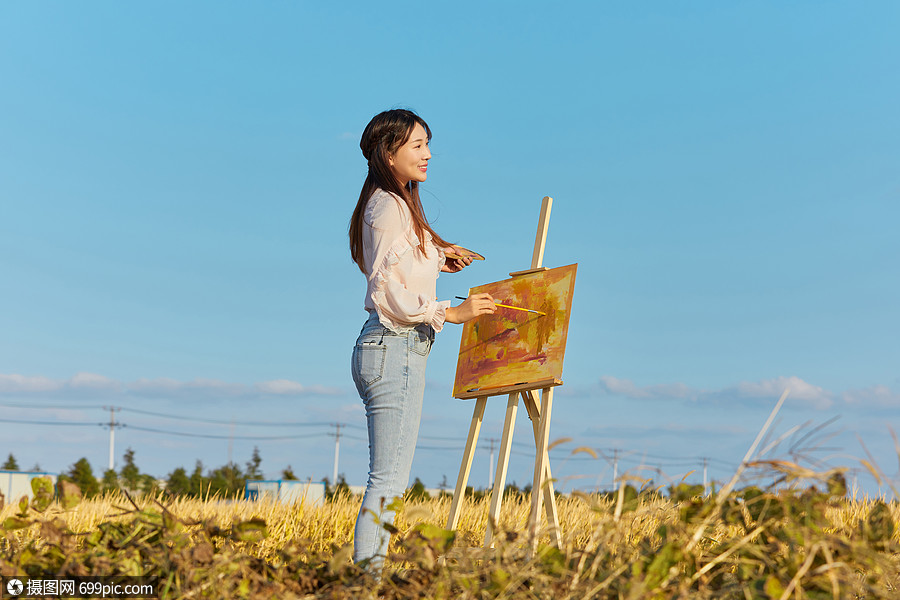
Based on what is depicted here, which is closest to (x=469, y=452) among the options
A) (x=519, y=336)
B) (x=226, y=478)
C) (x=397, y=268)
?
(x=519, y=336)

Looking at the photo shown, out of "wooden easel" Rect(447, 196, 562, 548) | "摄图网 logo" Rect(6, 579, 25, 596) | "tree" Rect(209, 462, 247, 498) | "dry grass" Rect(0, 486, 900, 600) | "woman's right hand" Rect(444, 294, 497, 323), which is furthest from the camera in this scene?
"tree" Rect(209, 462, 247, 498)

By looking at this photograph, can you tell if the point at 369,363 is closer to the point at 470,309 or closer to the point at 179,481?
the point at 470,309

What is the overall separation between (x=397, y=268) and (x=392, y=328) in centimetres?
24

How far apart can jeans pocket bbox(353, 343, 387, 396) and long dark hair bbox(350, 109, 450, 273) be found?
0.45 m

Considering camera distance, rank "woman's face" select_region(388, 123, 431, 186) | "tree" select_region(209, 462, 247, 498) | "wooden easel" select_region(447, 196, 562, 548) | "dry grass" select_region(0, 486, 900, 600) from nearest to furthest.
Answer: "dry grass" select_region(0, 486, 900, 600)
"woman's face" select_region(388, 123, 431, 186)
"wooden easel" select_region(447, 196, 562, 548)
"tree" select_region(209, 462, 247, 498)

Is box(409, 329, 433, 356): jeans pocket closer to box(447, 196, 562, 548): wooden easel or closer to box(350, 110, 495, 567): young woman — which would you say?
box(350, 110, 495, 567): young woman

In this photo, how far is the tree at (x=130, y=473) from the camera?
11.7 m

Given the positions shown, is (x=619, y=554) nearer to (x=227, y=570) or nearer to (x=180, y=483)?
(x=227, y=570)

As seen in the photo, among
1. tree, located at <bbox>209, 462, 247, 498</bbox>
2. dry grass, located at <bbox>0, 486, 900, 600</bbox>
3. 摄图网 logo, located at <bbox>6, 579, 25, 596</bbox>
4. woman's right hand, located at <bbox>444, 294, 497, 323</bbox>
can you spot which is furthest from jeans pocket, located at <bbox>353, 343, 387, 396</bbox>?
tree, located at <bbox>209, 462, 247, 498</bbox>

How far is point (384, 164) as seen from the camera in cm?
336

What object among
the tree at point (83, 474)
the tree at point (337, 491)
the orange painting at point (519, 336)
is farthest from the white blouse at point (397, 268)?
the tree at point (83, 474)

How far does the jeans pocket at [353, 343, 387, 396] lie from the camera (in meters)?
3.03

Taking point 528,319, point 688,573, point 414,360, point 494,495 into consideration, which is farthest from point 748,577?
point 528,319

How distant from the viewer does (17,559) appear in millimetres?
2426
